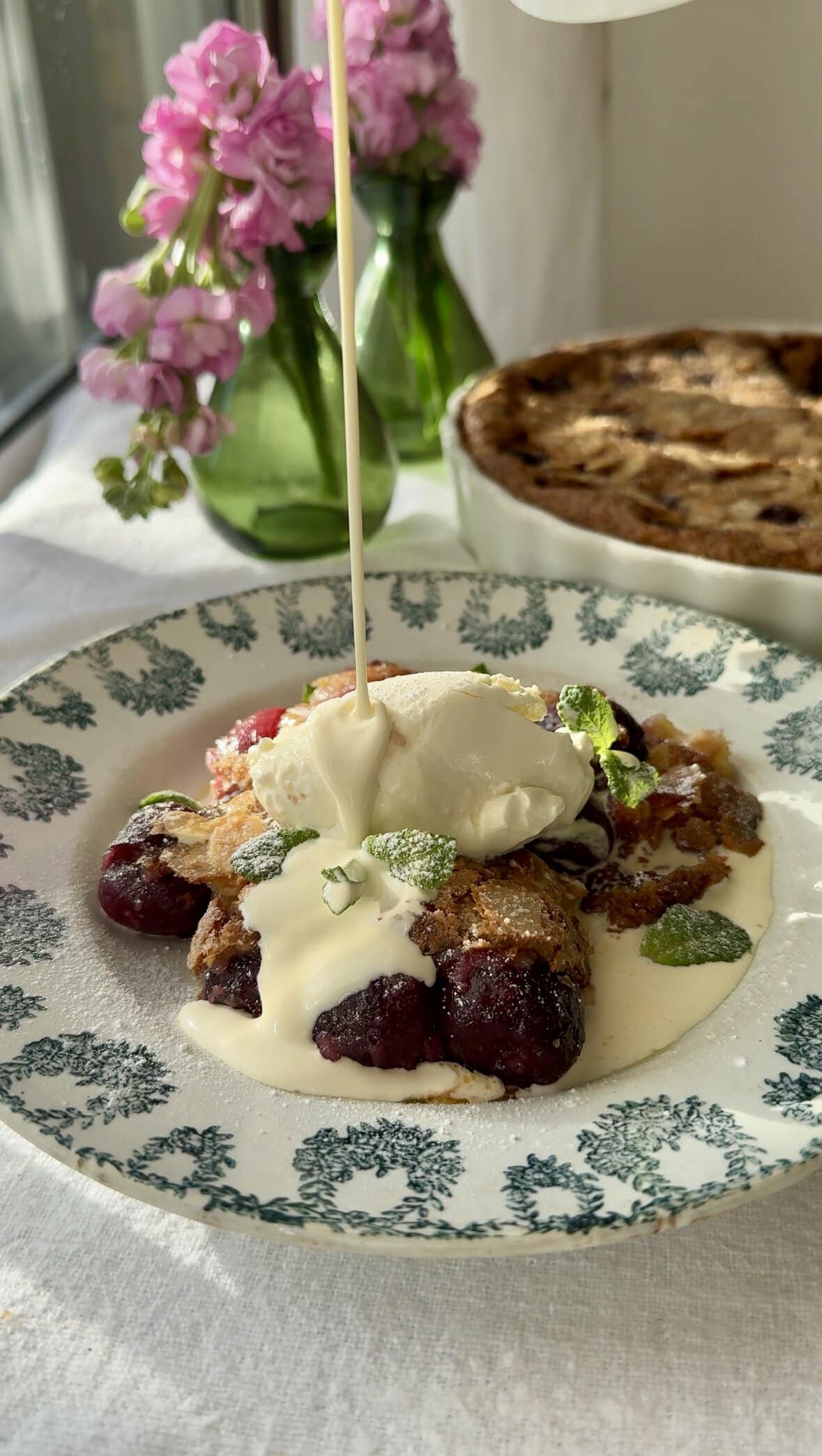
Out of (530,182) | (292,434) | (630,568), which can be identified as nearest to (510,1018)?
(630,568)

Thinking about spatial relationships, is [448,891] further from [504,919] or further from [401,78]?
[401,78]

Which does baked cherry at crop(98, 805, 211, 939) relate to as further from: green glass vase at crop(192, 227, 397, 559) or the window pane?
the window pane

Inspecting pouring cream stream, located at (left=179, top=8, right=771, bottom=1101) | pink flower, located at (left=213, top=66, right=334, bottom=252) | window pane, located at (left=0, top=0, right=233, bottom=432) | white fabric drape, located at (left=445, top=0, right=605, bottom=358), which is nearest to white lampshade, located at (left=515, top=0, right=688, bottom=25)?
pouring cream stream, located at (left=179, top=8, right=771, bottom=1101)

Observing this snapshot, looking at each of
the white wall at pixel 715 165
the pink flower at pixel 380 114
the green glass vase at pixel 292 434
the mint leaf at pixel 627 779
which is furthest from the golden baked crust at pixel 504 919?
the white wall at pixel 715 165

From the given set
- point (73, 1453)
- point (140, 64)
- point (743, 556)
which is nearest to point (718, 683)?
point (743, 556)

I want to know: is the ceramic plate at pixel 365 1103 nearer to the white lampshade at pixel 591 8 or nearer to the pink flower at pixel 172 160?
the pink flower at pixel 172 160

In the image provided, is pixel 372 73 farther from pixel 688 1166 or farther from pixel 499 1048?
pixel 688 1166
